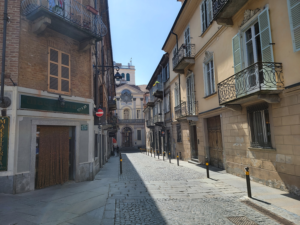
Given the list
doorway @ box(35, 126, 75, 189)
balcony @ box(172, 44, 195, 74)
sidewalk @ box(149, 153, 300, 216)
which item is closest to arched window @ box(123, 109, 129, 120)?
balcony @ box(172, 44, 195, 74)

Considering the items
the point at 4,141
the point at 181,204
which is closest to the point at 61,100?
the point at 4,141

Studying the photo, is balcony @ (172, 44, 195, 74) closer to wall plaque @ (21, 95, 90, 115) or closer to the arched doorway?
wall plaque @ (21, 95, 90, 115)

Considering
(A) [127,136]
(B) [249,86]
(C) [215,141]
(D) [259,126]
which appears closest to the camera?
(B) [249,86]

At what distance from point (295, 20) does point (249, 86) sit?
2482 millimetres

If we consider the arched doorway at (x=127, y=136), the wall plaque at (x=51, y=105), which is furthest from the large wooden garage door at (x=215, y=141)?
the arched doorway at (x=127, y=136)

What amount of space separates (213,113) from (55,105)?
8.27 metres

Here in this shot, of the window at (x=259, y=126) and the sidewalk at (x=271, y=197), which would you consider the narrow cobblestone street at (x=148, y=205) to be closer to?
the sidewalk at (x=271, y=197)

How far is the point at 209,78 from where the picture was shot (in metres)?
12.5

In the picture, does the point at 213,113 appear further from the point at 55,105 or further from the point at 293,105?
the point at 55,105

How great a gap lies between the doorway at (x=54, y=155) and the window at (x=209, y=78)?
26.3 feet

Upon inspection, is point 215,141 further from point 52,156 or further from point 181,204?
point 52,156

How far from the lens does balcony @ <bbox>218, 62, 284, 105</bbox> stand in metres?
6.82

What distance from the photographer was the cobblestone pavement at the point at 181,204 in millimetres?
4906

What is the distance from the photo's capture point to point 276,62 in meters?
6.94
